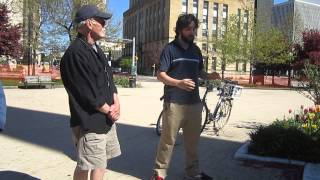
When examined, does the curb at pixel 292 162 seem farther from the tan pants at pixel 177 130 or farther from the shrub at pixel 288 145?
the tan pants at pixel 177 130

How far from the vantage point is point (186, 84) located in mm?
5539

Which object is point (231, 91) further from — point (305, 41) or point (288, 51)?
point (288, 51)

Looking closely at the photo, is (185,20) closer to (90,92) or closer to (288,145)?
(90,92)

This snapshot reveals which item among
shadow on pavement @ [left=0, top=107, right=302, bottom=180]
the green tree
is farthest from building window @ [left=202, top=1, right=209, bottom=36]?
shadow on pavement @ [left=0, top=107, right=302, bottom=180]

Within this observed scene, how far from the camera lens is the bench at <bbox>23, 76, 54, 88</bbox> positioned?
2866 centimetres

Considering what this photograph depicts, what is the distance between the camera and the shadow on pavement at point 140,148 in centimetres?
694

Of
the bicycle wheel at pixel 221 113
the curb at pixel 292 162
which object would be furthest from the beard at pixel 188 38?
the bicycle wheel at pixel 221 113

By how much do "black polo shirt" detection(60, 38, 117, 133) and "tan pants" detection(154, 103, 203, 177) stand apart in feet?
5.59

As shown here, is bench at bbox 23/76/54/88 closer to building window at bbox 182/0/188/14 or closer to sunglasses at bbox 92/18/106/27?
sunglasses at bbox 92/18/106/27

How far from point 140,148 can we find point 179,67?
3.17 meters

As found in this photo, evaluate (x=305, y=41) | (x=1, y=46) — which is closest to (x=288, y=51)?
(x=305, y=41)

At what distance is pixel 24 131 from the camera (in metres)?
10.6

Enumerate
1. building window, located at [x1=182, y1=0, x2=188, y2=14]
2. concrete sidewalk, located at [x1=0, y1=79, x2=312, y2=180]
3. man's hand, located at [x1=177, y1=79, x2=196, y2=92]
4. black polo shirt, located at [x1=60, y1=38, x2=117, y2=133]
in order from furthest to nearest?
building window, located at [x1=182, y1=0, x2=188, y2=14], concrete sidewalk, located at [x1=0, y1=79, x2=312, y2=180], man's hand, located at [x1=177, y1=79, x2=196, y2=92], black polo shirt, located at [x1=60, y1=38, x2=117, y2=133]

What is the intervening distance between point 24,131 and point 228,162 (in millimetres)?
4811
